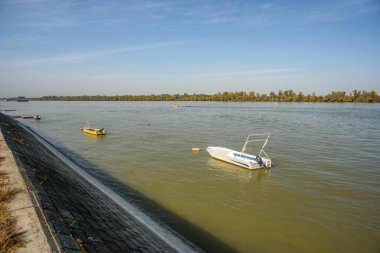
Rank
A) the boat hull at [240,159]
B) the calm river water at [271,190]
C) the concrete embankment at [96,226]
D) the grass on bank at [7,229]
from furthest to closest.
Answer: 1. the boat hull at [240,159]
2. the calm river water at [271,190]
3. the concrete embankment at [96,226]
4. the grass on bank at [7,229]

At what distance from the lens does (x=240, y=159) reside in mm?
24031

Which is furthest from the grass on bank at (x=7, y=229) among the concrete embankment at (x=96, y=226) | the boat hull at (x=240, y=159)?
the boat hull at (x=240, y=159)

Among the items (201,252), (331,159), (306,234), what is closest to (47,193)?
(201,252)

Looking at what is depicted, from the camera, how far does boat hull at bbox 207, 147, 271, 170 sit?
76.3 ft

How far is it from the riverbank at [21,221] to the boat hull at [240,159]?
18.5 m

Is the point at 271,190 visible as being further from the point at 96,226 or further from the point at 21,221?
the point at 21,221

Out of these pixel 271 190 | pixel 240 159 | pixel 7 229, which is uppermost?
pixel 7 229

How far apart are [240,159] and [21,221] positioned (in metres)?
19.9

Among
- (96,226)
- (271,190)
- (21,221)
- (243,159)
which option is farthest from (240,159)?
(21,221)

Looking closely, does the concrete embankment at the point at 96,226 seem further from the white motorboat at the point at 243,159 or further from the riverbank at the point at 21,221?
the white motorboat at the point at 243,159

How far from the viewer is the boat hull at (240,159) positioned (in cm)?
2326

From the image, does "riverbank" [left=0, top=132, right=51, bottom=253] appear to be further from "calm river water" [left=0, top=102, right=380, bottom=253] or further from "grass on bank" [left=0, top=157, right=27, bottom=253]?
"calm river water" [left=0, top=102, right=380, bottom=253]

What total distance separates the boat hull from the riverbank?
60.5 feet

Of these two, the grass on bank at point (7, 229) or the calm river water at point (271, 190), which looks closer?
the grass on bank at point (7, 229)
